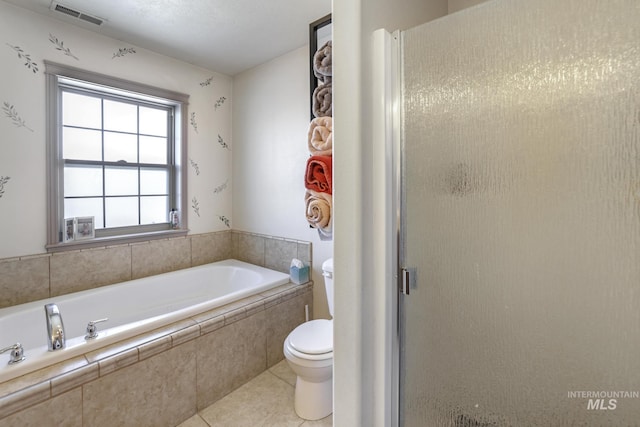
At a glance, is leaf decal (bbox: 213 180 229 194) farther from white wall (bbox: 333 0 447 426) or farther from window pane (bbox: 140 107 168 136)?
white wall (bbox: 333 0 447 426)

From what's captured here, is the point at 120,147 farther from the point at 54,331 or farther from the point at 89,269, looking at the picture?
the point at 54,331

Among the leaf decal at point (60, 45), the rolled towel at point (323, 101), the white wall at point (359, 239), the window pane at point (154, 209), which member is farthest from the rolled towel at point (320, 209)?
the leaf decal at point (60, 45)

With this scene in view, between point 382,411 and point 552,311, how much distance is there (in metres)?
0.61

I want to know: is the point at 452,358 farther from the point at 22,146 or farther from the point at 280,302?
the point at 22,146

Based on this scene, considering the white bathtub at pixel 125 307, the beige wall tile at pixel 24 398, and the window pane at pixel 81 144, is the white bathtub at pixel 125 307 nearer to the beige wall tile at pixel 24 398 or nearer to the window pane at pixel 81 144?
the beige wall tile at pixel 24 398

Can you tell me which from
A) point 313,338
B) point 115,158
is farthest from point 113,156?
point 313,338

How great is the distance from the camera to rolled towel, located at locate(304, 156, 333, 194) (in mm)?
1797

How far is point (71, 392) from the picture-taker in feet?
4.34

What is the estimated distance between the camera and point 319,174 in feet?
6.06

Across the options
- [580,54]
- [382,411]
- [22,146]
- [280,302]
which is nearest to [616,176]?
[580,54]

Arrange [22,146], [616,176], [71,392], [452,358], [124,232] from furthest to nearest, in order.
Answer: [124,232] → [22,146] → [71,392] → [452,358] → [616,176]

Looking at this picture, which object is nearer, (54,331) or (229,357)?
(54,331)

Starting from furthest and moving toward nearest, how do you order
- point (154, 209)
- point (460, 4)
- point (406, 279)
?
point (154, 209) → point (460, 4) → point (406, 279)

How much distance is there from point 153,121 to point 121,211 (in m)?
0.88
